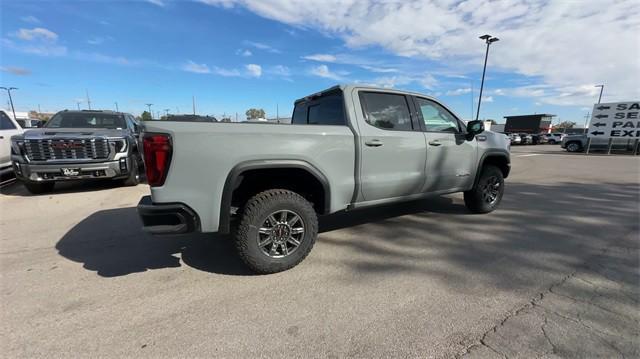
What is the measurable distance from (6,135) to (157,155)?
7.84 m

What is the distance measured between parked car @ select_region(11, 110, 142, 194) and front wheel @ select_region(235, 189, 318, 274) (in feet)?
15.7

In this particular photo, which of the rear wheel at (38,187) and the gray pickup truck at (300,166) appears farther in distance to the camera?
the rear wheel at (38,187)

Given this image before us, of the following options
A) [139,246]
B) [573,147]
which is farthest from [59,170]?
[573,147]

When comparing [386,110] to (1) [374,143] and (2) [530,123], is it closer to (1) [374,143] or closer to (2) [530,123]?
(1) [374,143]

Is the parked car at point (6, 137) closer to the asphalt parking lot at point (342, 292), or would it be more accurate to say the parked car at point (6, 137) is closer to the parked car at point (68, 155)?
the parked car at point (68, 155)

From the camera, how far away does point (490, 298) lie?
2.65 meters

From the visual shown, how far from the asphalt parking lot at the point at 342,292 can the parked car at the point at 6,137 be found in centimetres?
388

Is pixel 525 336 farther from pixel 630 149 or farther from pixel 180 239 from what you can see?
pixel 630 149

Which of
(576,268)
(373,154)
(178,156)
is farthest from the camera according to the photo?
(373,154)

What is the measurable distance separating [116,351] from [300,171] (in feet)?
6.61

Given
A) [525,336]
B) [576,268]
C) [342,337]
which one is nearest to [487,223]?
[576,268]

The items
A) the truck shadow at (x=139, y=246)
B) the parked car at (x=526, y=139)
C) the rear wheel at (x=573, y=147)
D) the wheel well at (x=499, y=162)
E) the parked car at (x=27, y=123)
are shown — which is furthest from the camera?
the parked car at (x=526, y=139)

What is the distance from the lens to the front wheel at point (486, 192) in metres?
4.94

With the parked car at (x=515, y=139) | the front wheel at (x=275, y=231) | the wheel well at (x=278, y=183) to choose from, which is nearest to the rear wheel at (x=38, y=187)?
the wheel well at (x=278, y=183)
